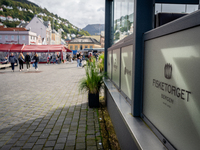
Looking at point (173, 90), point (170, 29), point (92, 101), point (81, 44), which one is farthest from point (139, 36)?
point (81, 44)

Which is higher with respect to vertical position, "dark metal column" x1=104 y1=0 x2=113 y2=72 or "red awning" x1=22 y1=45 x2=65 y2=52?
"red awning" x1=22 y1=45 x2=65 y2=52

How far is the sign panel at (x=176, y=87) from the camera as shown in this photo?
1.26m

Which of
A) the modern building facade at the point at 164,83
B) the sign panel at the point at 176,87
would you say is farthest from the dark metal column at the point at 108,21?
the sign panel at the point at 176,87

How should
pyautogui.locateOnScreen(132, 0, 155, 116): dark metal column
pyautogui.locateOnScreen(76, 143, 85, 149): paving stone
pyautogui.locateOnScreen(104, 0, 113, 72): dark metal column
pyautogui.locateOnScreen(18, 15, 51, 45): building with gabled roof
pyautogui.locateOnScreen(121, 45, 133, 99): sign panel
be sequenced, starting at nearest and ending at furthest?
1. pyautogui.locateOnScreen(132, 0, 155, 116): dark metal column
2. pyautogui.locateOnScreen(121, 45, 133, 99): sign panel
3. pyautogui.locateOnScreen(76, 143, 85, 149): paving stone
4. pyautogui.locateOnScreen(104, 0, 113, 72): dark metal column
5. pyautogui.locateOnScreen(18, 15, 51, 45): building with gabled roof

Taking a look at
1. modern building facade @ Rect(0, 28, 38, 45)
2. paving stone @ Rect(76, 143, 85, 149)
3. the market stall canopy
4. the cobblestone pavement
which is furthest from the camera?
modern building facade @ Rect(0, 28, 38, 45)

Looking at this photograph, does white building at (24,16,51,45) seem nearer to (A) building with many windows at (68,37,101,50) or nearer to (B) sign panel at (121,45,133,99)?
(A) building with many windows at (68,37,101,50)

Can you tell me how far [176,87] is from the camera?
59.2 inches

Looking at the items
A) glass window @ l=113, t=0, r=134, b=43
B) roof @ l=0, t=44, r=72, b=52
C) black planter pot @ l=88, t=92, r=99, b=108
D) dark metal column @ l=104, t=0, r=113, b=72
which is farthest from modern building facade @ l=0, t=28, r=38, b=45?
glass window @ l=113, t=0, r=134, b=43

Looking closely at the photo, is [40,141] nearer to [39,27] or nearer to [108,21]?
[108,21]

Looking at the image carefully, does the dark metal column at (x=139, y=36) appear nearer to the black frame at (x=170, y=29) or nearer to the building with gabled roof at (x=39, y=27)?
the black frame at (x=170, y=29)

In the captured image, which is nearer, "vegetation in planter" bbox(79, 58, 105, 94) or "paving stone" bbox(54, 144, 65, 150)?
"paving stone" bbox(54, 144, 65, 150)

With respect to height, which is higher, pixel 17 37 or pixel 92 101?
pixel 17 37

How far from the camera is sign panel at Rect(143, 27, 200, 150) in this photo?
126 centimetres

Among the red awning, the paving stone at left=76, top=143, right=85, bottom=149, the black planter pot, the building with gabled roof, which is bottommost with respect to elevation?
the paving stone at left=76, top=143, right=85, bottom=149
